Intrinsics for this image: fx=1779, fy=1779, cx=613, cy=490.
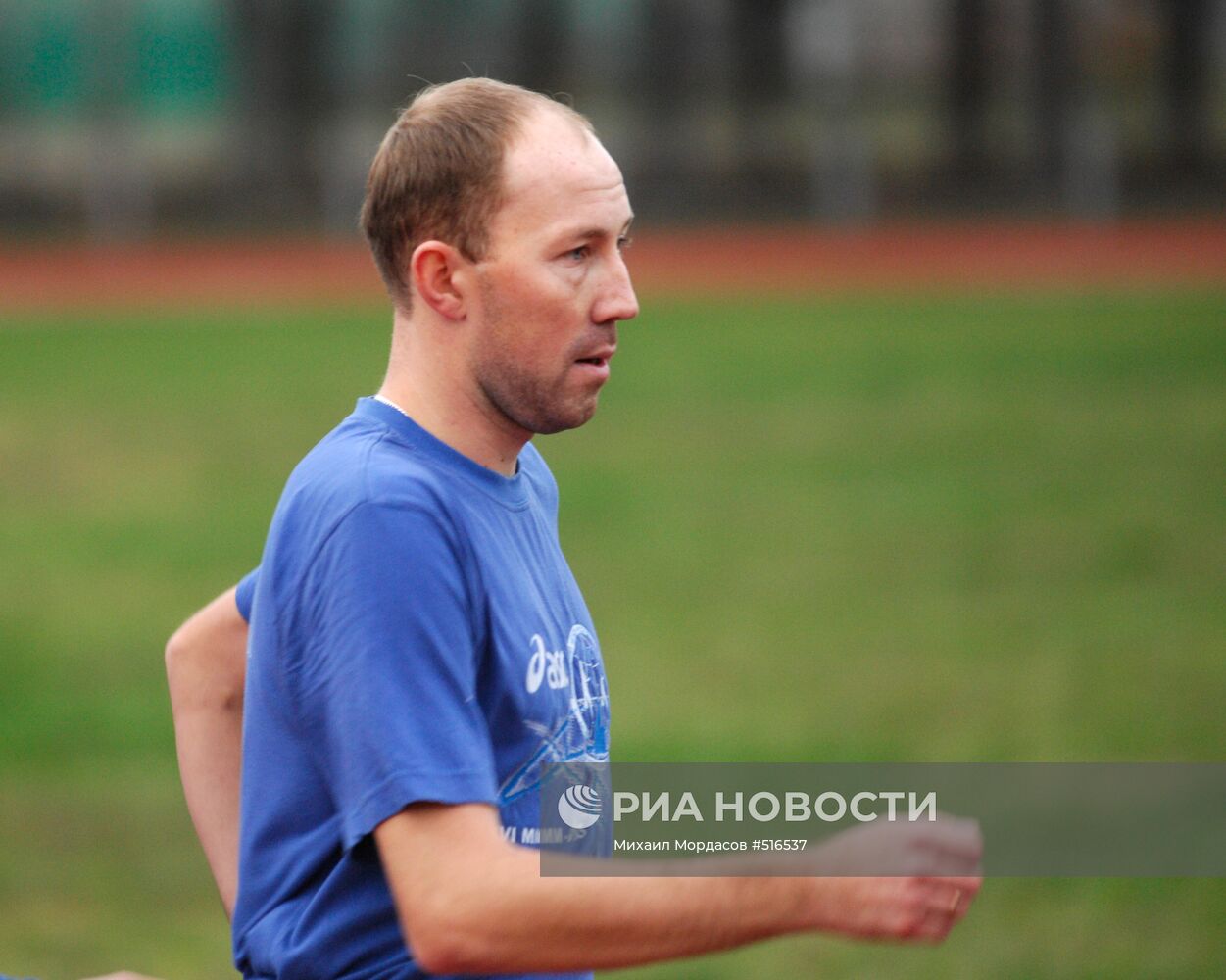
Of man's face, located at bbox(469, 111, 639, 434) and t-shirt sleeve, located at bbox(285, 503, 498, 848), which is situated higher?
man's face, located at bbox(469, 111, 639, 434)

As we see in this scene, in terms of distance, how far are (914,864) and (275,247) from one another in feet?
98.8

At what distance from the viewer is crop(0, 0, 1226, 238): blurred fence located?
31.8 meters

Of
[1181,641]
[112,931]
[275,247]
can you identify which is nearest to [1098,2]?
[275,247]

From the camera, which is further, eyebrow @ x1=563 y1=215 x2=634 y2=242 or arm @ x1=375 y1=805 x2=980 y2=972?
eyebrow @ x1=563 y1=215 x2=634 y2=242

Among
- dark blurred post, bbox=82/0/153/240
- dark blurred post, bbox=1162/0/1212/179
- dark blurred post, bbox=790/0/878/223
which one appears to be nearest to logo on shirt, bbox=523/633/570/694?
dark blurred post, bbox=790/0/878/223

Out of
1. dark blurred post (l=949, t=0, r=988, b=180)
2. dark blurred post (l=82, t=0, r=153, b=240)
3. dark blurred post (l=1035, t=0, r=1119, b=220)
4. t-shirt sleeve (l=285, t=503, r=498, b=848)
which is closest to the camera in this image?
t-shirt sleeve (l=285, t=503, r=498, b=848)

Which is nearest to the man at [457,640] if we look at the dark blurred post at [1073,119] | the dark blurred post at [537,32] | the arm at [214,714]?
the arm at [214,714]

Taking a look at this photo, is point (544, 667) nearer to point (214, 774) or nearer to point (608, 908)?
point (608, 908)

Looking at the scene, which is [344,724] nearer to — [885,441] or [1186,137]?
[885,441]

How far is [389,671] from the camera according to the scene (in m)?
2.27

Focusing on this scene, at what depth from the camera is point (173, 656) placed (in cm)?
303

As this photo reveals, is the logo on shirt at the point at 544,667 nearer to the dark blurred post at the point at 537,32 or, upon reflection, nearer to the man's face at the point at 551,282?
the man's face at the point at 551,282

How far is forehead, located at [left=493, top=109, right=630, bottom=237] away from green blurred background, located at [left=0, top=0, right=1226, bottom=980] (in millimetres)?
4068

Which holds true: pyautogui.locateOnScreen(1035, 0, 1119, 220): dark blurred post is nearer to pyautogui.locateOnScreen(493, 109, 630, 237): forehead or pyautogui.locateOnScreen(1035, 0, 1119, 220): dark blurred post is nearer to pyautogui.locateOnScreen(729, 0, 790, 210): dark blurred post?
pyautogui.locateOnScreen(729, 0, 790, 210): dark blurred post
